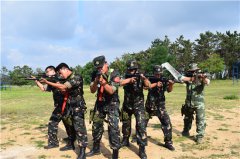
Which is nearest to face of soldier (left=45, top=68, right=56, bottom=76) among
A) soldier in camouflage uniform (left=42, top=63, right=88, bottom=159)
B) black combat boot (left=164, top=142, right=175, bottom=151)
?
soldier in camouflage uniform (left=42, top=63, right=88, bottom=159)

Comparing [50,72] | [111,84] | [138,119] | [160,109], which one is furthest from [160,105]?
[50,72]

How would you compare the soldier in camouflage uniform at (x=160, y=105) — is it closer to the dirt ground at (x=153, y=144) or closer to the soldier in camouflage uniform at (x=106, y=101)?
the dirt ground at (x=153, y=144)

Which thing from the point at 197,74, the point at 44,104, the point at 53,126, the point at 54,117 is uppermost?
the point at 197,74

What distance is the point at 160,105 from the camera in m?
8.68

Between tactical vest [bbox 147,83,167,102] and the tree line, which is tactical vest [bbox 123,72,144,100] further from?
the tree line

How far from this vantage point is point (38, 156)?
7.86m

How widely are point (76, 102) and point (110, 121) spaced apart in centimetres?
100

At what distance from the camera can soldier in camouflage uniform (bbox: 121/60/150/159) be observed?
24.7 feet

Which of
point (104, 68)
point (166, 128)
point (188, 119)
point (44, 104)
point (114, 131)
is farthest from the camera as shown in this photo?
point (44, 104)

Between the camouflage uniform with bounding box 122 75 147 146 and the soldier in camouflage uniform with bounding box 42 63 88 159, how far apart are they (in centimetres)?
115

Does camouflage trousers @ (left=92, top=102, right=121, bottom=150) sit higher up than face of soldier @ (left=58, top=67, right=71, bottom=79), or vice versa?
face of soldier @ (left=58, top=67, right=71, bottom=79)

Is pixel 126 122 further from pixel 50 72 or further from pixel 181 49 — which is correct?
pixel 181 49

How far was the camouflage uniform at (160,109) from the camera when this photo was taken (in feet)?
28.0

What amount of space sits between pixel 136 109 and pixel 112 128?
912 mm
